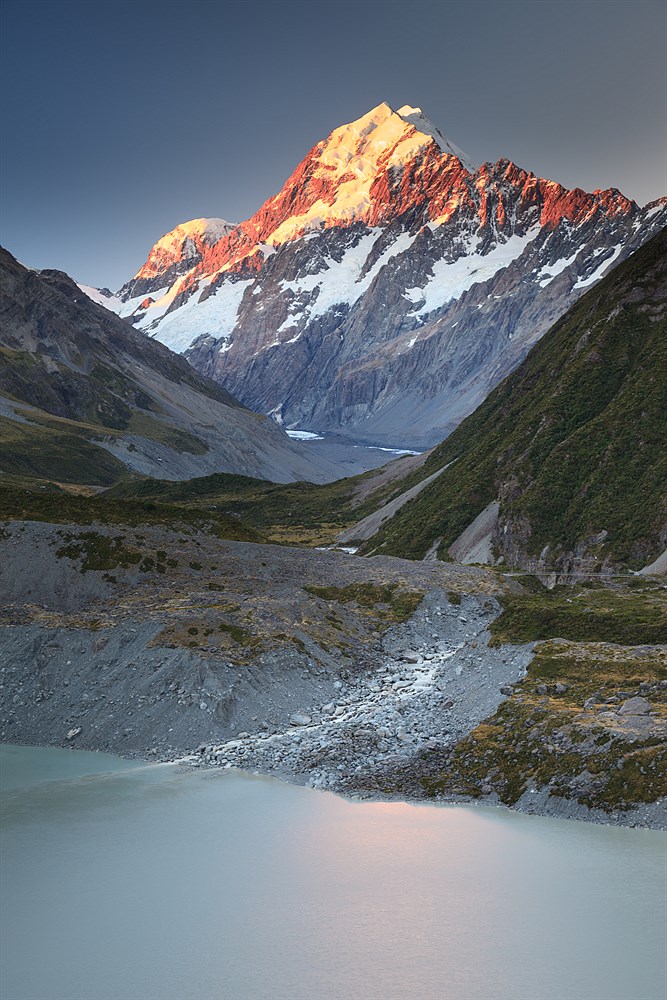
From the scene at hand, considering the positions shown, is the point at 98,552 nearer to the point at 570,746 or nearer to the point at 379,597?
the point at 379,597

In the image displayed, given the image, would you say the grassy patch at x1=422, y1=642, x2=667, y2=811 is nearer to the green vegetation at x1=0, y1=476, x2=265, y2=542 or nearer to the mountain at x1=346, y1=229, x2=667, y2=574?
the mountain at x1=346, y1=229, x2=667, y2=574

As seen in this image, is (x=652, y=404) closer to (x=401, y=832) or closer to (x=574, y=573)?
(x=574, y=573)

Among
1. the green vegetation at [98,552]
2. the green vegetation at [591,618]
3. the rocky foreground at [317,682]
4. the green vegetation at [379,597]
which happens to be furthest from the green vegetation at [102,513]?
the green vegetation at [591,618]

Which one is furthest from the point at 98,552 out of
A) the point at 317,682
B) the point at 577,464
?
the point at 577,464

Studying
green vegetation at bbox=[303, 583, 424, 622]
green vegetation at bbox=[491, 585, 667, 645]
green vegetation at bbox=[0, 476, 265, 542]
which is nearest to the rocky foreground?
green vegetation at bbox=[303, 583, 424, 622]

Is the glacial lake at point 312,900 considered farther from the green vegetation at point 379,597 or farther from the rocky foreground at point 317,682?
the green vegetation at point 379,597

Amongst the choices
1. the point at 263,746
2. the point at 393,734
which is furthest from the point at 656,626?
the point at 263,746
